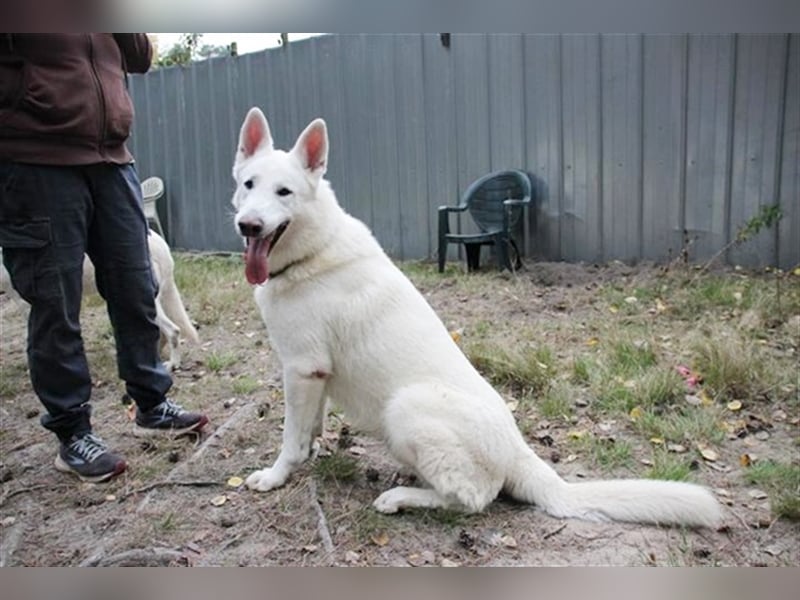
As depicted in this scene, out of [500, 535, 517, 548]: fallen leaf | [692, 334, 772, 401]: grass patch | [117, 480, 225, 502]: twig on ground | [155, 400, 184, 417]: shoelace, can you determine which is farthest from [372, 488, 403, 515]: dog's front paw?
[692, 334, 772, 401]: grass patch

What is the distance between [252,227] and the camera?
1354 mm

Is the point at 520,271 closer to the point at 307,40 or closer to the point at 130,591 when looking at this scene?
the point at 307,40

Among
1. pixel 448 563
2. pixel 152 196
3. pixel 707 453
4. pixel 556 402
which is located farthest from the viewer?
pixel 152 196

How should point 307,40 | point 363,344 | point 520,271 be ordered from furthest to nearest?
1. point 520,271
2. point 307,40
3. point 363,344

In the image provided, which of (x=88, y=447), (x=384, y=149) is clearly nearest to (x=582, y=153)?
(x=384, y=149)

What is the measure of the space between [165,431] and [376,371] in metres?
0.60

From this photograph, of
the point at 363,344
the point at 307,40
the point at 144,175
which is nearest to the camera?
the point at 363,344

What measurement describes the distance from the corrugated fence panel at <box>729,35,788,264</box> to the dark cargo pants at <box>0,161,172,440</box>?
1577mm

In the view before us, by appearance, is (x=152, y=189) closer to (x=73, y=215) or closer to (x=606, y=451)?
(x=73, y=215)

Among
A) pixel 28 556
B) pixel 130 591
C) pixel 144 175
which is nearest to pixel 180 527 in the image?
pixel 130 591

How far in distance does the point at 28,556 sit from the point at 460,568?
0.90 meters

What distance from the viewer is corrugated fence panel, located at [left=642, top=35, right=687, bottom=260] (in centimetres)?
175

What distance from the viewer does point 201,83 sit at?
1.79 meters

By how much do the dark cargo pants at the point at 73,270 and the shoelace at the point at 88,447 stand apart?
0.08ft
